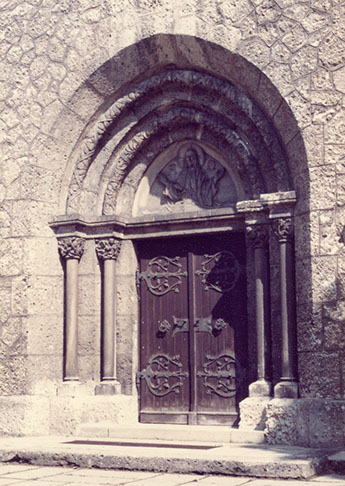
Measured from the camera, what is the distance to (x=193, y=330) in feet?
25.7

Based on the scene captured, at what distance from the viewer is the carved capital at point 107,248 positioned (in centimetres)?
800

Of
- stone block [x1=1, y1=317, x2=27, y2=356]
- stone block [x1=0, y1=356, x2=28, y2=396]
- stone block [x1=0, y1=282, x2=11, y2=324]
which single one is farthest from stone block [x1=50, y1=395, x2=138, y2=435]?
stone block [x1=0, y1=282, x2=11, y2=324]

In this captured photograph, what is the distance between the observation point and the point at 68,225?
26.1 ft

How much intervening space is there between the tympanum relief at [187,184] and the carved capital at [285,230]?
86 centimetres

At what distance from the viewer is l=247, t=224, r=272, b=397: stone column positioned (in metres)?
7.20

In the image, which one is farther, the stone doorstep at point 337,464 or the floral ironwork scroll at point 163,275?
the floral ironwork scroll at point 163,275

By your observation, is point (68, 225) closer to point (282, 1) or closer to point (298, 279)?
point (298, 279)

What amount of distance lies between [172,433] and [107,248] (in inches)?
76.7

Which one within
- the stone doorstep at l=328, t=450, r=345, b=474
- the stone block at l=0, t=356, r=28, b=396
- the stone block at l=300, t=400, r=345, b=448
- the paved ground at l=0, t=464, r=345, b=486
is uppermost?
the stone block at l=0, t=356, r=28, b=396

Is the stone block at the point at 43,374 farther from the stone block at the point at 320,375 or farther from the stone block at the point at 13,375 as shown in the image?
the stone block at the point at 320,375

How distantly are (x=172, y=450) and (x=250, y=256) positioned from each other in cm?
216

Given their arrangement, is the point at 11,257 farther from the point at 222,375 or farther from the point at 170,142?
the point at 222,375

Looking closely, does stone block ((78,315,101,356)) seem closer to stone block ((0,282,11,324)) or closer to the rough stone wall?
the rough stone wall

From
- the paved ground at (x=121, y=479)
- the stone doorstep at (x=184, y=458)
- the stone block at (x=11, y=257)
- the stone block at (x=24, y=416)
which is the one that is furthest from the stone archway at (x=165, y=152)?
the paved ground at (x=121, y=479)
